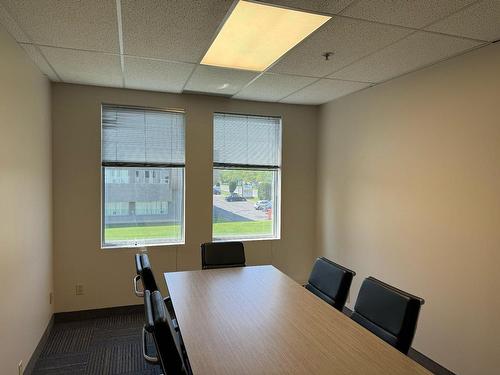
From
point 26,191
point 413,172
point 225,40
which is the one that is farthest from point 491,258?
point 26,191

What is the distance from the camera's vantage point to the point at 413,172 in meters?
2.96

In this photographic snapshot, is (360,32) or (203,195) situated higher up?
(360,32)

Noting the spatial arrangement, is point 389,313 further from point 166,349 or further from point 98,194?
point 98,194

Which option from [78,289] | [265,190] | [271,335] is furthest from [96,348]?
[265,190]

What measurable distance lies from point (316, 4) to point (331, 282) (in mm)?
Answer: 1804

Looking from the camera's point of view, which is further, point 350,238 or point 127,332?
point 350,238

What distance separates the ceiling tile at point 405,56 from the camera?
2.27 meters

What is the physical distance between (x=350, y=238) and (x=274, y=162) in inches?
52.4

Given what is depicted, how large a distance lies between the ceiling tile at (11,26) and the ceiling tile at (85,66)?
20 cm

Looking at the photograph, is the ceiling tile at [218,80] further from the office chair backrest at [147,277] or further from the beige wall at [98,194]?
the office chair backrest at [147,277]

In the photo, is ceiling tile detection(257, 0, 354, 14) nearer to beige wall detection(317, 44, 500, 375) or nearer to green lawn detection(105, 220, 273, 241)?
beige wall detection(317, 44, 500, 375)

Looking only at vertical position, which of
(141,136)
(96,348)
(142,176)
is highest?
(141,136)

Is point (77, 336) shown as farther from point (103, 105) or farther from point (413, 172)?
point (413, 172)

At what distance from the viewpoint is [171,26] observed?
2113 millimetres
